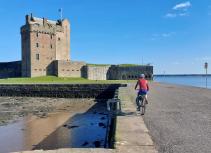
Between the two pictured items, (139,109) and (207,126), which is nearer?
(207,126)

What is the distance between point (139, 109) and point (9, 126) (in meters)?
10.0

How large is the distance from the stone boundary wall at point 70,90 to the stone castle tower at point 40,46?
20650 mm

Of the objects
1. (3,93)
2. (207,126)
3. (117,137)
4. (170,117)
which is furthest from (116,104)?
(3,93)

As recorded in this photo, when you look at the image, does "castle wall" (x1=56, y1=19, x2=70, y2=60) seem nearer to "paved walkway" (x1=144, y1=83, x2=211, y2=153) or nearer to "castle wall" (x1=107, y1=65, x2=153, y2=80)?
"castle wall" (x1=107, y1=65, x2=153, y2=80)

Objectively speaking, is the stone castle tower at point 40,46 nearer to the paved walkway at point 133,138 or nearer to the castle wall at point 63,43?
the castle wall at point 63,43

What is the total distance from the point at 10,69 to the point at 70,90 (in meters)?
33.7

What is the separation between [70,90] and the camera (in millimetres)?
39594

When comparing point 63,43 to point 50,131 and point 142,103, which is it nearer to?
point 50,131

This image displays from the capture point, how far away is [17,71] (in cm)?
6762

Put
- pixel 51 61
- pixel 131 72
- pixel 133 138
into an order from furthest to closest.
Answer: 1. pixel 131 72
2. pixel 51 61
3. pixel 133 138

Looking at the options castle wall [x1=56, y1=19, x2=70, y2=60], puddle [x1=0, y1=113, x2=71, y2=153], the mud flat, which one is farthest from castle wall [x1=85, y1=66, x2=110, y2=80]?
puddle [x1=0, y1=113, x2=71, y2=153]

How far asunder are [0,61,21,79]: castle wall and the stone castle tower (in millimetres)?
3958

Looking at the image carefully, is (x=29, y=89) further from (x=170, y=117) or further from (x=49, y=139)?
(x=170, y=117)

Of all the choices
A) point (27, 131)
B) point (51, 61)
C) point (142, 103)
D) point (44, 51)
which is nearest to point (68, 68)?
point (51, 61)
